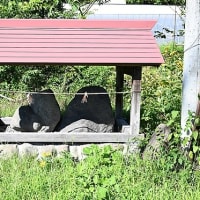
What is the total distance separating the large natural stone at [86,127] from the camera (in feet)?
19.4

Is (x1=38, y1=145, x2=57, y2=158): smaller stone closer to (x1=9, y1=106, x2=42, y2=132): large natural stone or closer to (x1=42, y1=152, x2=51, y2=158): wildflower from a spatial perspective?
(x1=42, y1=152, x2=51, y2=158): wildflower

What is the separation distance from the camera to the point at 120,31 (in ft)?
19.0

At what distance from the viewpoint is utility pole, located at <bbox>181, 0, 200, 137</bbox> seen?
16.4 ft

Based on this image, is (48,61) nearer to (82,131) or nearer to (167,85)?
(82,131)

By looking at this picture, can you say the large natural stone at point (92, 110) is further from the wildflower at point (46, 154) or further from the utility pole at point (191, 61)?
the utility pole at point (191, 61)

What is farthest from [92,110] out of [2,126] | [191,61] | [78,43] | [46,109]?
[191,61]

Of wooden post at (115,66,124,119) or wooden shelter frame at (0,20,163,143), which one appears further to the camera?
wooden post at (115,66,124,119)

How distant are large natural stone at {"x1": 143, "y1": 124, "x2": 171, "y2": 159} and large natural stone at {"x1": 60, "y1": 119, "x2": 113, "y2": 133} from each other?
75 centimetres

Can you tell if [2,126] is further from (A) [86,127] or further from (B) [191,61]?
(B) [191,61]

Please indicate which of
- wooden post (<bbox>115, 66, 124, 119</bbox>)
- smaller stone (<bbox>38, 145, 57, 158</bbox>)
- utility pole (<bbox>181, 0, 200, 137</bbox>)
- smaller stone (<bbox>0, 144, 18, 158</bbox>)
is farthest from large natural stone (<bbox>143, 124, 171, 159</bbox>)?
smaller stone (<bbox>0, 144, 18, 158</bbox>)

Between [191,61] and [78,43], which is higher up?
[78,43]

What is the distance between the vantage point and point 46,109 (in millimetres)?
6129

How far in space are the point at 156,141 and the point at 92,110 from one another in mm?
1119

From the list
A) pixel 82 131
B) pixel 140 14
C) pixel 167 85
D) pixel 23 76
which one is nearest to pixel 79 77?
pixel 23 76
